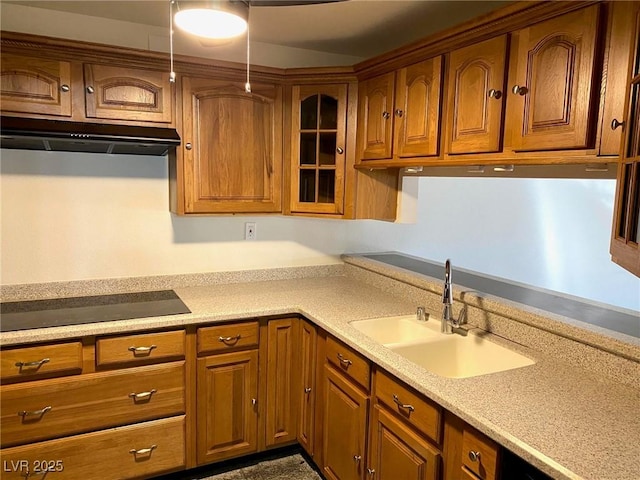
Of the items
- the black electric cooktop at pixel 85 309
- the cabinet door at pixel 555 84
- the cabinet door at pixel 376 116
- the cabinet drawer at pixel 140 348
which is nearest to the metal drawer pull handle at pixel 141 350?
the cabinet drawer at pixel 140 348

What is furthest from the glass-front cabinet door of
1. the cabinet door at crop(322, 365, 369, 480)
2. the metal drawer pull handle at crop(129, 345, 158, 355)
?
the metal drawer pull handle at crop(129, 345, 158, 355)

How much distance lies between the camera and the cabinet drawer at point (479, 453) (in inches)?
50.5

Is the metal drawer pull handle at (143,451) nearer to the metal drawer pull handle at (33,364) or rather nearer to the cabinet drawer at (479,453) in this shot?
the metal drawer pull handle at (33,364)

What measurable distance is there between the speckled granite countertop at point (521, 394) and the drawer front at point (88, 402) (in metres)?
0.22

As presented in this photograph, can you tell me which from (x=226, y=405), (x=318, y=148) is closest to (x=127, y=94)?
(x=318, y=148)

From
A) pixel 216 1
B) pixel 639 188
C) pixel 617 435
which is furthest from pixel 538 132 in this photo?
pixel 216 1

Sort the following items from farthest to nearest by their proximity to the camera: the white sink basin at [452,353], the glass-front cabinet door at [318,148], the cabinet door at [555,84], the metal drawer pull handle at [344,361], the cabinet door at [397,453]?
1. the glass-front cabinet door at [318,148]
2. the metal drawer pull handle at [344,361]
3. the white sink basin at [452,353]
4. the cabinet door at [397,453]
5. the cabinet door at [555,84]

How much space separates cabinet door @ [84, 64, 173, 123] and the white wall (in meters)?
0.32

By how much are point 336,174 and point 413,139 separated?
0.57 meters

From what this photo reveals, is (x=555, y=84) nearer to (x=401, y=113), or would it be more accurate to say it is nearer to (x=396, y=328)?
(x=401, y=113)

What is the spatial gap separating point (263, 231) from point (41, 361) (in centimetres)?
136

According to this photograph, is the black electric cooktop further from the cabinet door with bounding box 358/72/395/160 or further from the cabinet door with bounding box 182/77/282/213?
the cabinet door with bounding box 358/72/395/160

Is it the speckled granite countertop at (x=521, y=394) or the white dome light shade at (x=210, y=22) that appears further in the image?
the white dome light shade at (x=210, y=22)

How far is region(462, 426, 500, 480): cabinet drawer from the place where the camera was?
1.28 m
